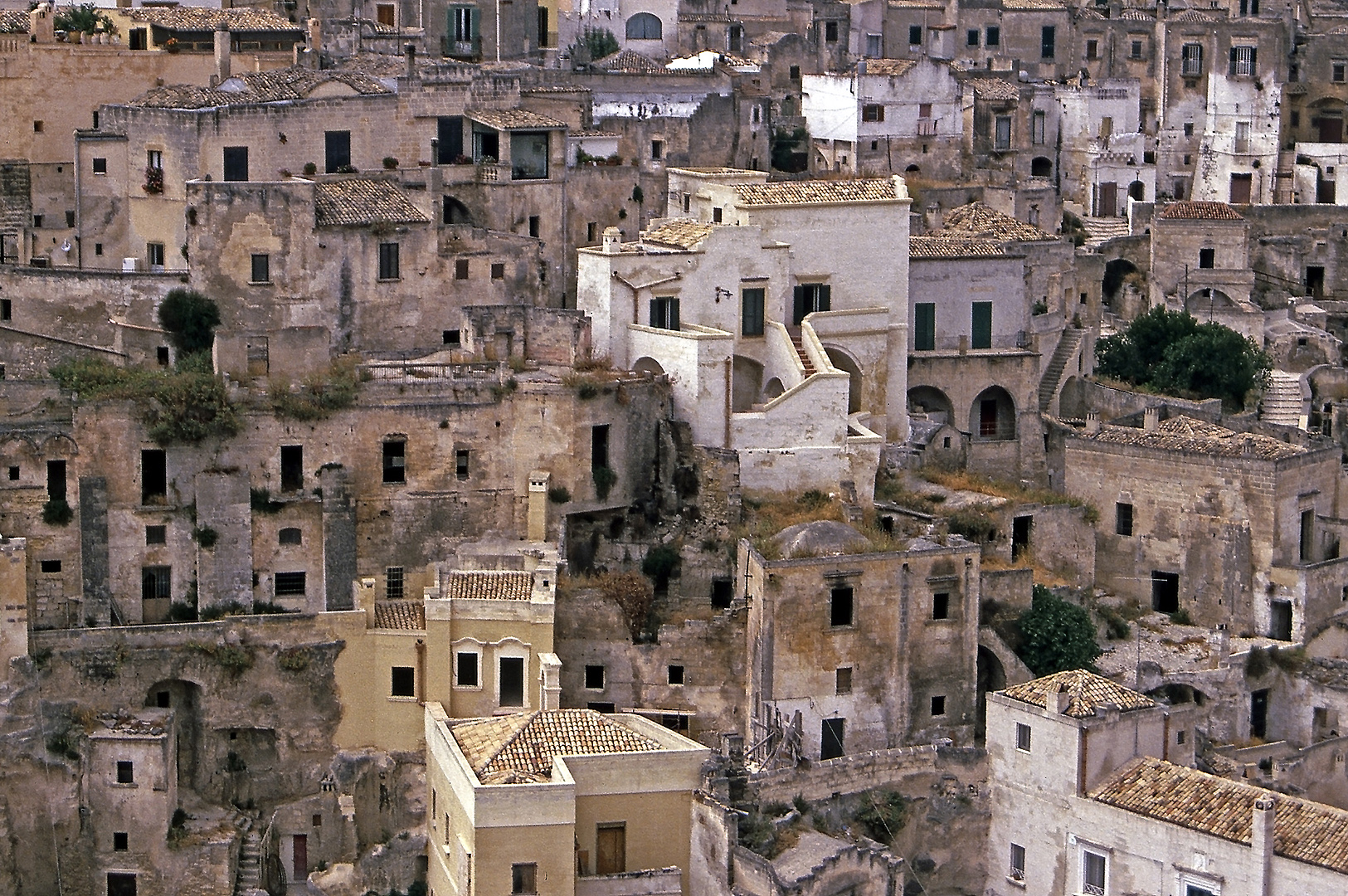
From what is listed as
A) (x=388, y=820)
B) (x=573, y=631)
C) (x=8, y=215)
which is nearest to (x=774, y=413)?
(x=573, y=631)

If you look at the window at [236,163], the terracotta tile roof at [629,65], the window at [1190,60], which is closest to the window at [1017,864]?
the window at [236,163]

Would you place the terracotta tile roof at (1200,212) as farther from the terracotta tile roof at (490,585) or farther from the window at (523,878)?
the window at (523,878)

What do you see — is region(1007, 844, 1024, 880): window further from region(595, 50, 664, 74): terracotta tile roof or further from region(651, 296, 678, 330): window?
region(595, 50, 664, 74): terracotta tile roof

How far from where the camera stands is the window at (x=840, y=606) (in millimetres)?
55125

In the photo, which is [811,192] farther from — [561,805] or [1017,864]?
[561,805]

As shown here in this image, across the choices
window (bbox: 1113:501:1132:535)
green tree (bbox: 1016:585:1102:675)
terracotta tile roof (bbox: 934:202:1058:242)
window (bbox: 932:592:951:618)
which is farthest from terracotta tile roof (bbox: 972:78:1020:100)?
window (bbox: 932:592:951:618)

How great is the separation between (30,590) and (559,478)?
9766mm

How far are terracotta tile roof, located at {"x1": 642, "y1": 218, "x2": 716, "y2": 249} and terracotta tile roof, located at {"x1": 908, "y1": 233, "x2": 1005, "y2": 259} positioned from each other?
5.26 metres

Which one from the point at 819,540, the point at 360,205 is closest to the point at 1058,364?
the point at 819,540

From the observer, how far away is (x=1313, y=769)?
57.4 m

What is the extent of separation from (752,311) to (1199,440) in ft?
30.5

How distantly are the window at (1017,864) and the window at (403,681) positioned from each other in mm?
10770

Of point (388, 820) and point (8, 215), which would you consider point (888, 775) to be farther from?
point (8, 215)

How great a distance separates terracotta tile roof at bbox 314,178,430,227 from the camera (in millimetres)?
60125
